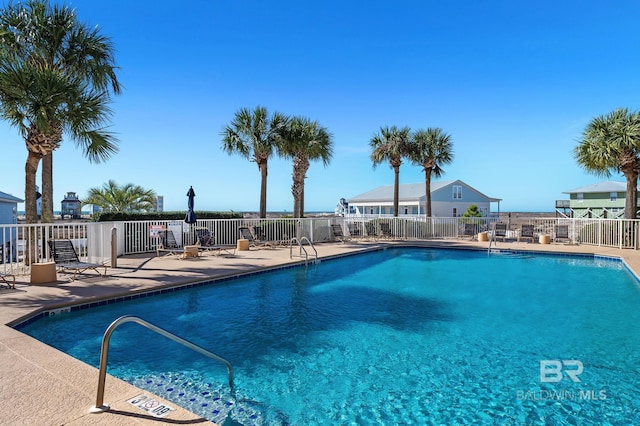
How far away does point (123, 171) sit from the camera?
A: 19859mm

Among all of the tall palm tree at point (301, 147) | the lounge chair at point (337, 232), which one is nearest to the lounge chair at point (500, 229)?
the lounge chair at point (337, 232)

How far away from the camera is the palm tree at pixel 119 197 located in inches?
717

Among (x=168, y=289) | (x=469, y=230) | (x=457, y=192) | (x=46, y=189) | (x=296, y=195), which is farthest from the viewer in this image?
(x=457, y=192)

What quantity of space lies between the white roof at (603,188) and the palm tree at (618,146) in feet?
71.2

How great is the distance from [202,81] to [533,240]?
17.2 m

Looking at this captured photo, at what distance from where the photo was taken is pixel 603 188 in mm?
34969

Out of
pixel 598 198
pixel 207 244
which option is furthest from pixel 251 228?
pixel 598 198

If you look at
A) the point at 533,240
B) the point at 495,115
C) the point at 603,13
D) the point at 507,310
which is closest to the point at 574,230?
the point at 533,240

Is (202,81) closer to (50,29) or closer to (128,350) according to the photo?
(50,29)

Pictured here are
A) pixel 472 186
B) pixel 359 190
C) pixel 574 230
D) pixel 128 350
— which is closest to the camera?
pixel 128 350

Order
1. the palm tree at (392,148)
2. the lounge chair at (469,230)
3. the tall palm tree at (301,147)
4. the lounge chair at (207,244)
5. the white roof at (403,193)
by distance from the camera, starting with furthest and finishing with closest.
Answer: the white roof at (403,193)
the palm tree at (392,148)
the lounge chair at (469,230)
the tall palm tree at (301,147)
the lounge chair at (207,244)

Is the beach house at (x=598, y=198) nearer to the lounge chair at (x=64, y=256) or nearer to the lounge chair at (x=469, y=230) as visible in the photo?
the lounge chair at (x=469, y=230)

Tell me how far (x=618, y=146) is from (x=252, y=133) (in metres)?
16.3

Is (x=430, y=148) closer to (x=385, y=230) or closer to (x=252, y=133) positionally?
(x=385, y=230)
